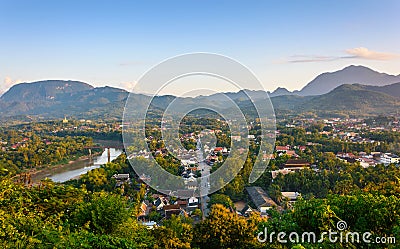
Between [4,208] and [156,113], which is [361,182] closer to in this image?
[4,208]

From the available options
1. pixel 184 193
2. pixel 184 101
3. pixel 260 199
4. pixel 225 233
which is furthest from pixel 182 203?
pixel 225 233

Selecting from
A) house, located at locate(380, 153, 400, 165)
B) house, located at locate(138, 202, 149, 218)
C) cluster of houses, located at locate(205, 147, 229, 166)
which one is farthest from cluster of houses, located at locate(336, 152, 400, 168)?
house, located at locate(138, 202, 149, 218)

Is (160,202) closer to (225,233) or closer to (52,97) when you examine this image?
(225,233)

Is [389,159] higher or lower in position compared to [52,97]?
lower

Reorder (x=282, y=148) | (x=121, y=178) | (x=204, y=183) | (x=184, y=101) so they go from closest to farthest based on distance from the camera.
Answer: (x=184, y=101)
(x=204, y=183)
(x=121, y=178)
(x=282, y=148)

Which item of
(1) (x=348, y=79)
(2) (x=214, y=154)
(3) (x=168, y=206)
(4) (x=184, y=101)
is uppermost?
(1) (x=348, y=79)

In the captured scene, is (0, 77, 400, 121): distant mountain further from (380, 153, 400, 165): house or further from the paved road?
(380, 153, 400, 165): house

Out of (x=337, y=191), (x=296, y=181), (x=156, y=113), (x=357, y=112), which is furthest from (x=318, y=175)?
(x=357, y=112)

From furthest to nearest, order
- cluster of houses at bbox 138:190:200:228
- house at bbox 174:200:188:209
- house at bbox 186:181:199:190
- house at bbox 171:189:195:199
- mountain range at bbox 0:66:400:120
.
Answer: mountain range at bbox 0:66:400:120 < house at bbox 186:181:199:190 < house at bbox 171:189:195:199 < house at bbox 174:200:188:209 < cluster of houses at bbox 138:190:200:228
